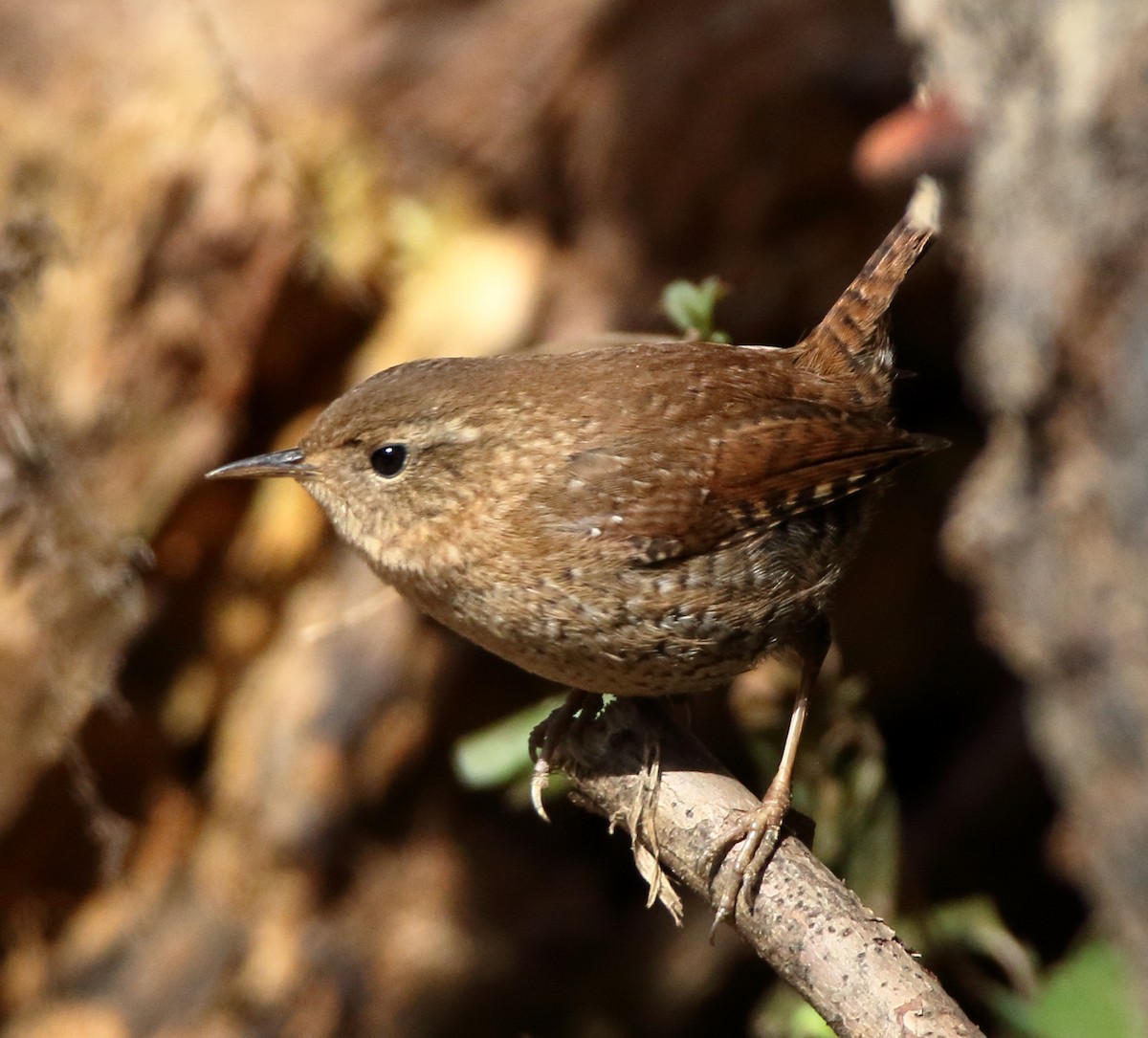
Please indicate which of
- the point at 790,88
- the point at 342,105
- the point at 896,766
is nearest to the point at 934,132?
the point at 790,88

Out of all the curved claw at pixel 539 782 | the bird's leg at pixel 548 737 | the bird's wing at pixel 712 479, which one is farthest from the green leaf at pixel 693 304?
the curved claw at pixel 539 782

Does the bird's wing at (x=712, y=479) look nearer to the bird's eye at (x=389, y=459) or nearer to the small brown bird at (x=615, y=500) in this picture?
the small brown bird at (x=615, y=500)

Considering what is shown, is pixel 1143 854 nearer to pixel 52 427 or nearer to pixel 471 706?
pixel 471 706

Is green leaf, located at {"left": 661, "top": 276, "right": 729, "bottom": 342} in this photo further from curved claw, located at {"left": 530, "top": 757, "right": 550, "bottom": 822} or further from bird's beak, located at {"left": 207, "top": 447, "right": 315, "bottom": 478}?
curved claw, located at {"left": 530, "top": 757, "right": 550, "bottom": 822}

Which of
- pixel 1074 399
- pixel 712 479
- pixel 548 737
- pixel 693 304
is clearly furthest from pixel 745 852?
pixel 693 304

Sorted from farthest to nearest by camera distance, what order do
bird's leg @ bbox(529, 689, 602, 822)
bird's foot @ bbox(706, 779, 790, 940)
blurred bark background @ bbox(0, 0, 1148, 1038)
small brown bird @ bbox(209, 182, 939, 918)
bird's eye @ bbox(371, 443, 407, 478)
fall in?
blurred bark background @ bbox(0, 0, 1148, 1038)
bird's leg @ bbox(529, 689, 602, 822)
bird's eye @ bbox(371, 443, 407, 478)
small brown bird @ bbox(209, 182, 939, 918)
bird's foot @ bbox(706, 779, 790, 940)

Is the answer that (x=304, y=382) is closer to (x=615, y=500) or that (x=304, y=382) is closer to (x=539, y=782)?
(x=539, y=782)

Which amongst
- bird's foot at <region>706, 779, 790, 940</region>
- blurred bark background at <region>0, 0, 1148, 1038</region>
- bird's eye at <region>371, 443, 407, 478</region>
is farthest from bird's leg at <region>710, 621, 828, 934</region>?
blurred bark background at <region>0, 0, 1148, 1038</region>
